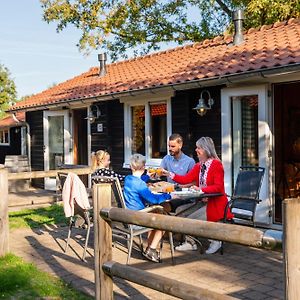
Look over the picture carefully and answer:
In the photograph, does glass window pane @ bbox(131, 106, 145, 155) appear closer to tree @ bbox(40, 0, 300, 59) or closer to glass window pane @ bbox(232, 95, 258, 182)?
glass window pane @ bbox(232, 95, 258, 182)

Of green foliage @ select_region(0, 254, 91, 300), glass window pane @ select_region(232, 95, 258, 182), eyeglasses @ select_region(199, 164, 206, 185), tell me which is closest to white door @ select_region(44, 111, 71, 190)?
glass window pane @ select_region(232, 95, 258, 182)

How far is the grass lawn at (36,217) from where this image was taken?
26.3 ft

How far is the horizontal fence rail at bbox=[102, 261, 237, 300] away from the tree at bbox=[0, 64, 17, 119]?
39433mm

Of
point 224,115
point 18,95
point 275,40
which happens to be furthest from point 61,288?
point 18,95

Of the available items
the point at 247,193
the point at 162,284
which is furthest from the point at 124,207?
the point at 162,284

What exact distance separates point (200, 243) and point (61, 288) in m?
1.88

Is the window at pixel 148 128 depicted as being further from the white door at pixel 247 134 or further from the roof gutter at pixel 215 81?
the white door at pixel 247 134

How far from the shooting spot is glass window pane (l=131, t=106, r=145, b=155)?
10312 millimetres

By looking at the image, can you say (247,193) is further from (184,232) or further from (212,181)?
(184,232)

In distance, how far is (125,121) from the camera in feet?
34.8

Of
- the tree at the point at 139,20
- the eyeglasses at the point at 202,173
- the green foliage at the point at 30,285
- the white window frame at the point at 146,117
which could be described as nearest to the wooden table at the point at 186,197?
the eyeglasses at the point at 202,173

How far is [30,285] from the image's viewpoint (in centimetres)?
457

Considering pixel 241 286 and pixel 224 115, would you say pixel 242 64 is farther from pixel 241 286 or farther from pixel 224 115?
pixel 241 286

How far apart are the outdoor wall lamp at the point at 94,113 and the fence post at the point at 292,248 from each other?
9.39 metres
